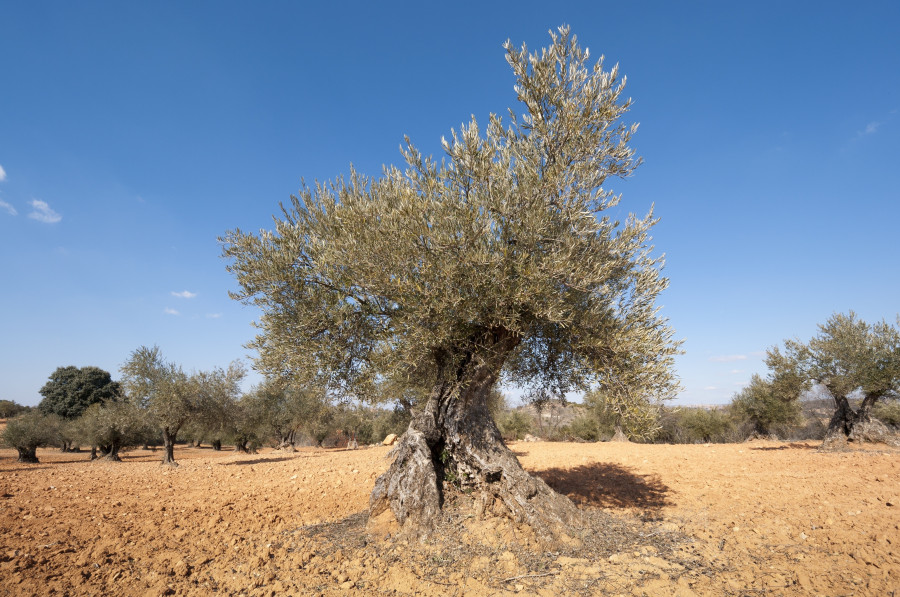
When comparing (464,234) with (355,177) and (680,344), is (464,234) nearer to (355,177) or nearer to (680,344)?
(355,177)

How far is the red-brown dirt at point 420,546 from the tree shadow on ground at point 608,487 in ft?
0.34

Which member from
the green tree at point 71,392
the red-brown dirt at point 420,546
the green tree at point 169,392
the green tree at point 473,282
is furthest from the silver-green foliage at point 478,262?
the green tree at point 71,392

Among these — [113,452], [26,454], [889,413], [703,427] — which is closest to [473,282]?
[113,452]

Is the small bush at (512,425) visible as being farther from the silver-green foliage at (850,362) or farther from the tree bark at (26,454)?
the tree bark at (26,454)

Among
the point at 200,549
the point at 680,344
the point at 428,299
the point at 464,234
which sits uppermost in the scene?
the point at 464,234

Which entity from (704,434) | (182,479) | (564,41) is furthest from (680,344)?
(704,434)

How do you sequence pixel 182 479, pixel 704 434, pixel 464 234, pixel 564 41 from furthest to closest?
1. pixel 704 434
2. pixel 182 479
3. pixel 564 41
4. pixel 464 234

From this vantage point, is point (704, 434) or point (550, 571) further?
point (704, 434)

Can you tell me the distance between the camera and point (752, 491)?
37.4 ft

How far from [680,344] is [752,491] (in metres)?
7.28

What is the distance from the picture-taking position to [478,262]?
21.9ft

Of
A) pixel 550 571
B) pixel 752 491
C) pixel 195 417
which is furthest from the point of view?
pixel 195 417

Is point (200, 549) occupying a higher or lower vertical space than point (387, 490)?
lower

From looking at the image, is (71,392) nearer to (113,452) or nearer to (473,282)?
(113,452)
